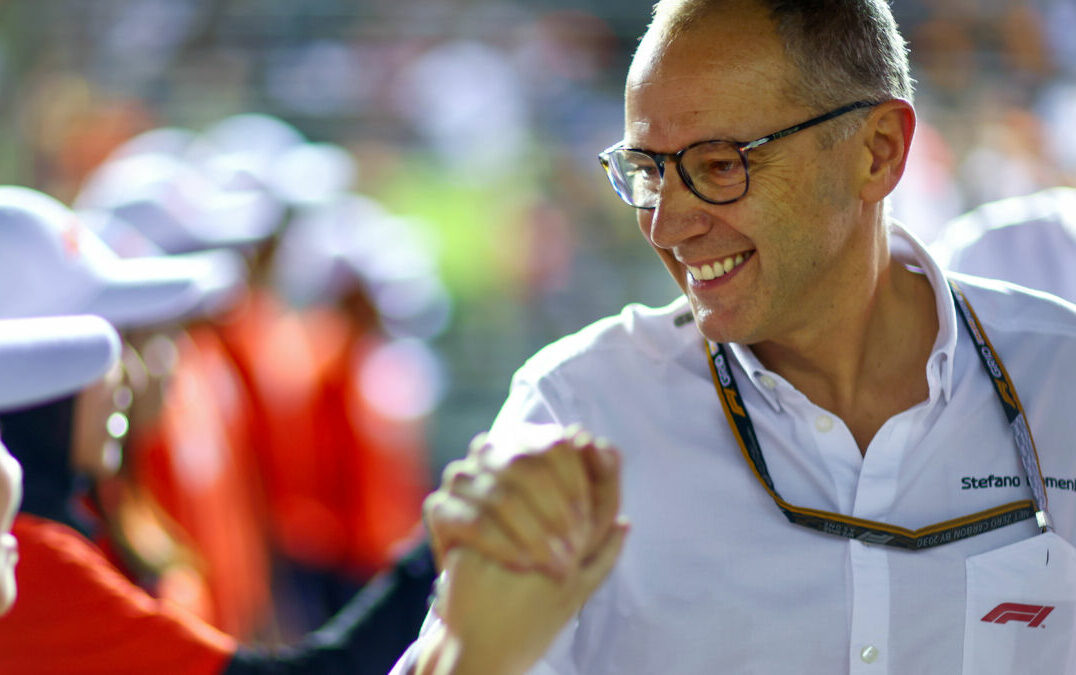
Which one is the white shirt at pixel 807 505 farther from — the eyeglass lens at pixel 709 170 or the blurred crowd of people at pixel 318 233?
the blurred crowd of people at pixel 318 233

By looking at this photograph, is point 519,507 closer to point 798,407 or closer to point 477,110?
point 798,407

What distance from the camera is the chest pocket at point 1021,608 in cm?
192

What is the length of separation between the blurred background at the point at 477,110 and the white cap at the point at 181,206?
2683mm

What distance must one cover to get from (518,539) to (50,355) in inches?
43.4

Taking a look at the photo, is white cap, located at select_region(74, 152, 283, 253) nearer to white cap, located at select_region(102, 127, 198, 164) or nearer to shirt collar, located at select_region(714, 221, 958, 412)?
white cap, located at select_region(102, 127, 198, 164)

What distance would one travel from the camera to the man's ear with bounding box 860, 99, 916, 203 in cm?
209

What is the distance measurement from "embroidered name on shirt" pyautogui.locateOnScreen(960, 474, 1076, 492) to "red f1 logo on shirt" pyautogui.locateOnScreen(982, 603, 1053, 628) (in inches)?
7.7

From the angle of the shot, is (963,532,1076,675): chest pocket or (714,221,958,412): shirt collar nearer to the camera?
(963,532,1076,675): chest pocket

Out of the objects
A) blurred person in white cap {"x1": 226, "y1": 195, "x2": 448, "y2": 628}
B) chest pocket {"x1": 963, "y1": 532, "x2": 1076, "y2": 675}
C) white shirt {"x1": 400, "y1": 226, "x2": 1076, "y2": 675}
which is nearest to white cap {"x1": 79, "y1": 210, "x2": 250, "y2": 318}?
blurred person in white cap {"x1": 226, "y1": 195, "x2": 448, "y2": 628}

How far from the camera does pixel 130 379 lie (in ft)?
11.6

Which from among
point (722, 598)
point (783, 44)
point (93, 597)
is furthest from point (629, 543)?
point (93, 597)

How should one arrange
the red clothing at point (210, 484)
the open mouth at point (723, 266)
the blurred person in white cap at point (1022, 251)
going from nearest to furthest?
1. the open mouth at point (723, 266)
2. the blurred person in white cap at point (1022, 251)
3. the red clothing at point (210, 484)

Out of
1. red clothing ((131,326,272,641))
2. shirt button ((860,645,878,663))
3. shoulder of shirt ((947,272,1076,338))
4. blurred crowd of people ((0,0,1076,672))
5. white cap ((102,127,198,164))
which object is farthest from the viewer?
white cap ((102,127,198,164))

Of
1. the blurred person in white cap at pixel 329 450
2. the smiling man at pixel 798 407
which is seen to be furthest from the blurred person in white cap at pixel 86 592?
the blurred person in white cap at pixel 329 450
